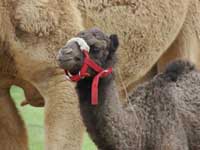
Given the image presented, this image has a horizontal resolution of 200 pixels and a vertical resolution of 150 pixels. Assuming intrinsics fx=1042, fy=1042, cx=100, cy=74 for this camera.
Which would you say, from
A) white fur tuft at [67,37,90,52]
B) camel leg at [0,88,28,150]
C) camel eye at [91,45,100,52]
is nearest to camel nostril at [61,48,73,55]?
white fur tuft at [67,37,90,52]

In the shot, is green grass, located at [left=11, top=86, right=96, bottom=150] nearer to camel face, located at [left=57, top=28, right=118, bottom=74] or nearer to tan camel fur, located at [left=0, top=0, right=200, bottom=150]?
tan camel fur, located at [left=0, top=0, right=200, bottom=150]

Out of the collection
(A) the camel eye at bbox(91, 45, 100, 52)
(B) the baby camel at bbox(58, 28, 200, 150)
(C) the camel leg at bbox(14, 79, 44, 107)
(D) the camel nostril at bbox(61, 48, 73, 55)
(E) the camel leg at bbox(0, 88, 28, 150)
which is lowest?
(E) the camel leg at bbox(0, 88, 28, 150)

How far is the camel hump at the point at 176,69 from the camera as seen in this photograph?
22.4 ft

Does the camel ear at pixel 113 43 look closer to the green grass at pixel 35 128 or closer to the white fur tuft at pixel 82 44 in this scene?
the white fur tuft at pixel 82 44

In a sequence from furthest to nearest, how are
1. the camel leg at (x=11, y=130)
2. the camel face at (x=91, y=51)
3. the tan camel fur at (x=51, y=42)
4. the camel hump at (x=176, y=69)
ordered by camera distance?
1. the camel leg at (x=11, y=130)
2. the tan camel fur at (x=51, y=42)
3. the camel hump at (x=176, y=69)
4. the camel face at (x=91, y=51)

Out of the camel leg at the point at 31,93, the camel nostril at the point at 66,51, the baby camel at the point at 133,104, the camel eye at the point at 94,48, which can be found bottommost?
the camel leg at the point at 31,93

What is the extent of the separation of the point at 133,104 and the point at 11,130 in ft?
6.27

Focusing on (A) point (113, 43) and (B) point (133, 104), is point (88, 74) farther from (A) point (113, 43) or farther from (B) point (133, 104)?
(B) point (133, 104)

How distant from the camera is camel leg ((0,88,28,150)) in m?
8.31

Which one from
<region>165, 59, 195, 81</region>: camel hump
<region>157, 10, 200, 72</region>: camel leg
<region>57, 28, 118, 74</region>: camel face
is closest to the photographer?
<region>57, 28, 118, 74</region>: camel face

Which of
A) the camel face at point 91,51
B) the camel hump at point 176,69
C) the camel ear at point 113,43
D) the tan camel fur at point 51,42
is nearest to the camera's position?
the camel face at point 91,51

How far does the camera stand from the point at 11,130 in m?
8.36

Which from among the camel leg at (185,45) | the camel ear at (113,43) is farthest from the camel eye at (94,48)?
the camel leg at (185,45)

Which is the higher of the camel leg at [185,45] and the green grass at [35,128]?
the camel leg at [185,45]
